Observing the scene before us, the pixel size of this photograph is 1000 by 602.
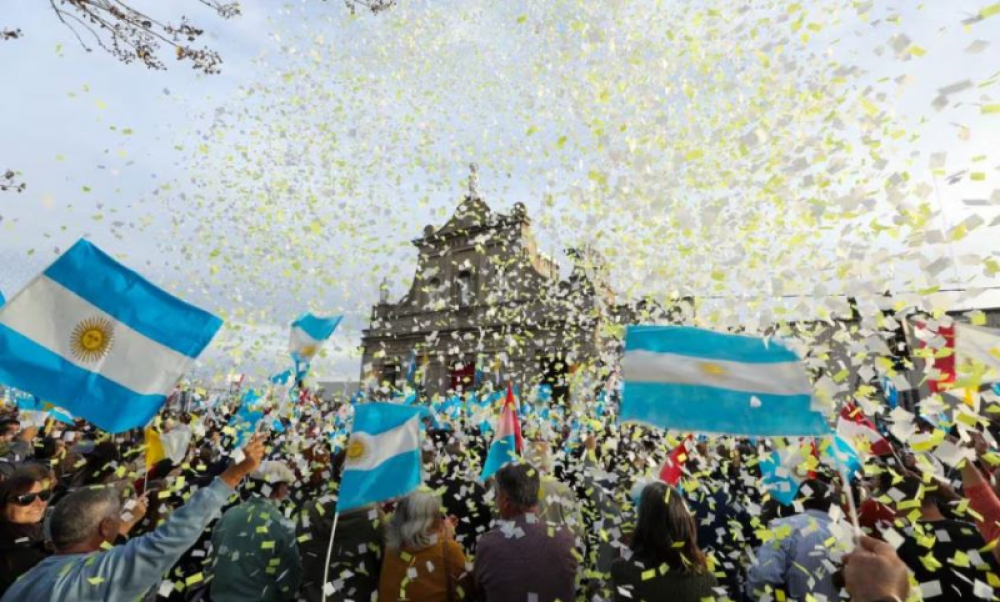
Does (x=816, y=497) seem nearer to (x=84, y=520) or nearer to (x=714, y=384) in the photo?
(x=714, y=384)

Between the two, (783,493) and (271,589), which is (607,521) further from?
(271,589)

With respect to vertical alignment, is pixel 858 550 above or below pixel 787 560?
above

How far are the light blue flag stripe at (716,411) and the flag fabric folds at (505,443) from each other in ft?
10.1

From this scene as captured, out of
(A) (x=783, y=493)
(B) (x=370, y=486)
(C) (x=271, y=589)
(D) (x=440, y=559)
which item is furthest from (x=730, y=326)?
(C) (x=271, y=589)

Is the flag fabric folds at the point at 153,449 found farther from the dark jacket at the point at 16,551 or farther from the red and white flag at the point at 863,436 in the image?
the red and white flag at the point at 863,436

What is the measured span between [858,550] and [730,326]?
2.53 m

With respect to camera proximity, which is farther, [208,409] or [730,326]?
[208,409]

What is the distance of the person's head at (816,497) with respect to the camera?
4.25 m

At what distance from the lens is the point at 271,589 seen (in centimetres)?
428

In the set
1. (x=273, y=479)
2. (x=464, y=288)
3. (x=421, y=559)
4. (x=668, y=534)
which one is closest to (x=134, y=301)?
(x=273, y=479)

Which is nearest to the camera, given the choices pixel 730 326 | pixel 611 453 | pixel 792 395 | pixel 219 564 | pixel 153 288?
pixel 792 395

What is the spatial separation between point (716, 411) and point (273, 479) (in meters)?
3.85

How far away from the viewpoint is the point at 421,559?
12.2 ft

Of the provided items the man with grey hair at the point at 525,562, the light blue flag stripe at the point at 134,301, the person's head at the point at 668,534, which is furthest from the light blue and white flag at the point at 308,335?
the person's head at the point at 668,534
